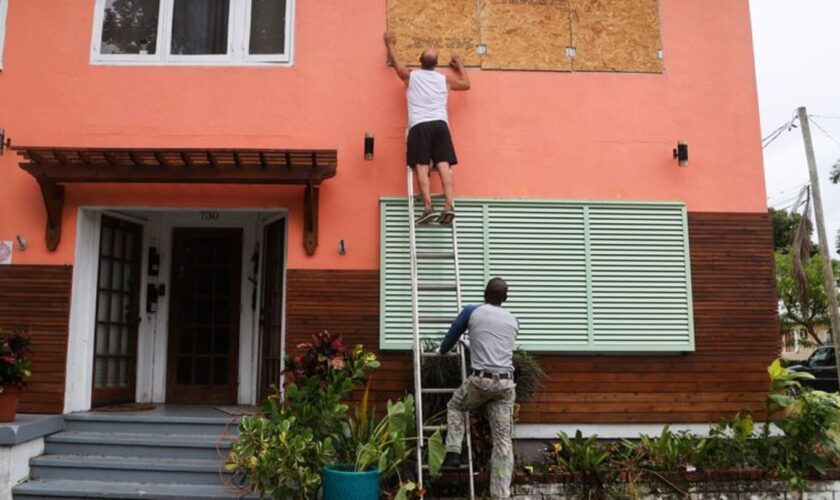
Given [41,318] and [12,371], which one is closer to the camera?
[12,371]

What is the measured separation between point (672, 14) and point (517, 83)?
189 cm

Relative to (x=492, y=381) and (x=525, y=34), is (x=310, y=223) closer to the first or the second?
(x=492, y=381)

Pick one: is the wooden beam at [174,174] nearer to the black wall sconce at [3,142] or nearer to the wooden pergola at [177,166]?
the wooden pergola at [177,166]

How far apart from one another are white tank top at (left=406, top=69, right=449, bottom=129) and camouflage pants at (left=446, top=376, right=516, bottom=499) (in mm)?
2687

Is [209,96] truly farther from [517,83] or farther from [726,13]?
[726,13]

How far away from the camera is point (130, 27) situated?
7164 mm

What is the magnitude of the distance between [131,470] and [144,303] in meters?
2.39

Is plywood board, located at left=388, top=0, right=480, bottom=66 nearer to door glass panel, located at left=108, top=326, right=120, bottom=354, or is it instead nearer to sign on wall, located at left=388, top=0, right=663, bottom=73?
sign on wall, located at left=388, top=0, right=663, bottom=73

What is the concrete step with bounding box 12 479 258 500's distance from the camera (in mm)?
5559

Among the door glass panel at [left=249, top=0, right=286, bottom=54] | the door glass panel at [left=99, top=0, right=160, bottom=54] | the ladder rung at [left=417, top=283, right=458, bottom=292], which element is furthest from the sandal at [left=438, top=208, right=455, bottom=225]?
the door glass panel at [left=99, top=0, right=160, bottom=54]

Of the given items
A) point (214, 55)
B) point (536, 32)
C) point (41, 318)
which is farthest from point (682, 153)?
point (41, 318)

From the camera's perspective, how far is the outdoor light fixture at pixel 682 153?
7.02 meters

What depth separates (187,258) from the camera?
8.04 meters

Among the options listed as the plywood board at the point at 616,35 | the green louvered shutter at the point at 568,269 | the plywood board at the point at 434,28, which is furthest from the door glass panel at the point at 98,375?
the plywood board at the point at 616,35
